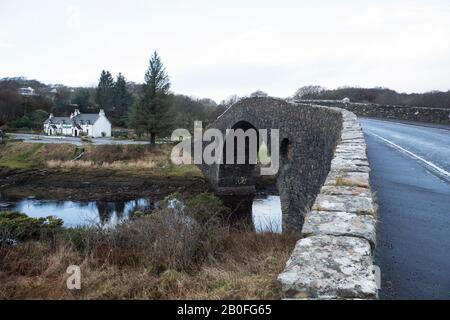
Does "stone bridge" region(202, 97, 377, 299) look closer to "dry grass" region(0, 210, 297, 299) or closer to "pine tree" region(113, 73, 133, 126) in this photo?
"dry grass" region(0, 210, 297, 299)

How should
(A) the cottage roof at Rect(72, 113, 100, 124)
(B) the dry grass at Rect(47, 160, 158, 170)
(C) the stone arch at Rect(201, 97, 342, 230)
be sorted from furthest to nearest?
(A) the cottage roof at Rect(72, 113, 100, 124) → (B) the dry grass at Rect(47, 160, 158, 170) → (C) the stone arch at Rect(201, 97, 342, 230)

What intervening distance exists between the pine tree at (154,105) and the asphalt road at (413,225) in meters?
31.8

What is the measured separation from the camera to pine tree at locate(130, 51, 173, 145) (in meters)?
39.7

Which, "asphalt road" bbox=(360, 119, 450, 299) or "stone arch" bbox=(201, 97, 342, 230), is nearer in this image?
"asphalt road" bbox=(360, 119, 450, 299)

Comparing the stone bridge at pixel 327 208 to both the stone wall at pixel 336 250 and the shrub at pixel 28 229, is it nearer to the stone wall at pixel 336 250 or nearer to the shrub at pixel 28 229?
the stone wall at pixel 336 250

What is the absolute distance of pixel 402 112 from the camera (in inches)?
950

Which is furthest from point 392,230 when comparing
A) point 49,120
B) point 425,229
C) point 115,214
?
point 49,120

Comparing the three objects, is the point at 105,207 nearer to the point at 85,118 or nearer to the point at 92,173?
the point at 92,173

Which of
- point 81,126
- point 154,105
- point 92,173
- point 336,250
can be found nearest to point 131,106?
point 154,105

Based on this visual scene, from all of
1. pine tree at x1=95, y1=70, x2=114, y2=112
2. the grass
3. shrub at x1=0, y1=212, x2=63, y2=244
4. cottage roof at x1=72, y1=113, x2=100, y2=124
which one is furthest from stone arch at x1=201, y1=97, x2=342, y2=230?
pine tree at x1=95, y1=70, x2=114, y2=112

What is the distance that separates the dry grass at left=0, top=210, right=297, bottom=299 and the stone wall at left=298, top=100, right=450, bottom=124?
1761 centimetres
